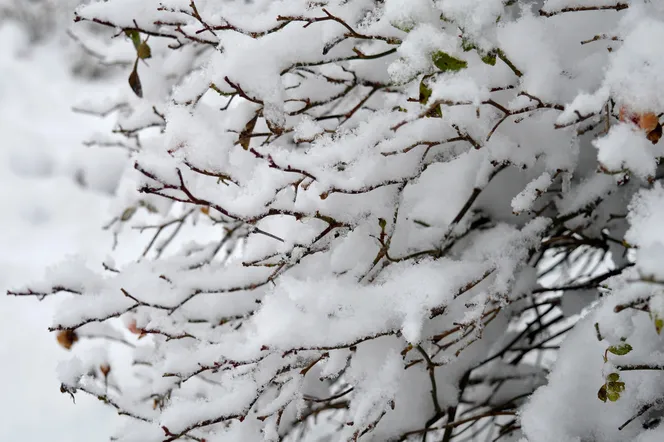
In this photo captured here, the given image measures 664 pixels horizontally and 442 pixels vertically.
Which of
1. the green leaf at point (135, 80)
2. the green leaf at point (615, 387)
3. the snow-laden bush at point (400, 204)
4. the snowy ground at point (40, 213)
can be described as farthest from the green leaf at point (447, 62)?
the snowy ground at point (40, 213)

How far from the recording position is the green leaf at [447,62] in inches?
35.1

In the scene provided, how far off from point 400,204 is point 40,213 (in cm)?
421

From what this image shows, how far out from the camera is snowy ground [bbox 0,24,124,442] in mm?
3393

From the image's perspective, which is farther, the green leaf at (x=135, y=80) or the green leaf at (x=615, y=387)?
the green leaf at (x=135, y=80)

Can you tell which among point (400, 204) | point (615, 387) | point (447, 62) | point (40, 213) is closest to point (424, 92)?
point (447, 62)

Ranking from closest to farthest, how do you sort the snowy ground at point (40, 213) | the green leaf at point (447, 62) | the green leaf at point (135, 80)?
the green leaf at point (447, 62) < the green leaf at point (135, 80) < the snowy ground at point (40, 213)

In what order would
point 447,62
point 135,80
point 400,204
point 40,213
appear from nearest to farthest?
point 447,62 < point 400,204 < point 135,80 < point 40,213

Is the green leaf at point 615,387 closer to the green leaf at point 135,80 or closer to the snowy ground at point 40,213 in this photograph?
the green leaf at point 135,80

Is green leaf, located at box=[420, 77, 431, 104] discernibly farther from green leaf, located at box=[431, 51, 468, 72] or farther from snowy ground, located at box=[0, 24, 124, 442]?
snowy ground, located at box=[0, 24, 124, 442]

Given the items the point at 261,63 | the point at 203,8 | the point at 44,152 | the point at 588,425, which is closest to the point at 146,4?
the point at 203,8

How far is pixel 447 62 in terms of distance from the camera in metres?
0.90

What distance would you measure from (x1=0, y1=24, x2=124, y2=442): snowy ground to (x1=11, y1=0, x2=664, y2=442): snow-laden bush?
2.36m

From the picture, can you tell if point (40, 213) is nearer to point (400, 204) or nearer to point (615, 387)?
point (400, 204)

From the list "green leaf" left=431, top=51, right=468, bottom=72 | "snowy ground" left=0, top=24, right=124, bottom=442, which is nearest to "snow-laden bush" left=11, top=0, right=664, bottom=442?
"green leaf" left=431, top=51, right=468, bottom=72
